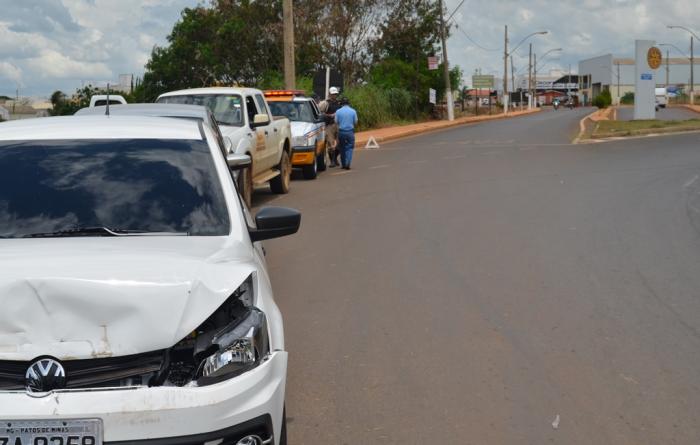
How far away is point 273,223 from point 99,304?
62.1 inches

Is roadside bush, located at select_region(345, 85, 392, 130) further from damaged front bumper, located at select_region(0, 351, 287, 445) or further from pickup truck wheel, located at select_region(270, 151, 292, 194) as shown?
damaged front bumper, located at select_region(0, 351, 287, 445)

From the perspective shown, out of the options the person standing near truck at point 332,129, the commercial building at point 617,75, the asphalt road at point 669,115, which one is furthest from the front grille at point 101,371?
the commercial building at point 617,75

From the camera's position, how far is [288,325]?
748cm

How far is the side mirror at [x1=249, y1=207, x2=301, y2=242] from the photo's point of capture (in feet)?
16.7

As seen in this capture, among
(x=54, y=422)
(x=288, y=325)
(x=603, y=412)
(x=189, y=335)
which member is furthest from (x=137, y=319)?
(x=288, y=325)

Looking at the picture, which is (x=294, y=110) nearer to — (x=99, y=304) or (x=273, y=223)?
(x=273, y=223)

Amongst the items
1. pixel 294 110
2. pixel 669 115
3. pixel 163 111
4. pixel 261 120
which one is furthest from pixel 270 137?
pixel 669 115

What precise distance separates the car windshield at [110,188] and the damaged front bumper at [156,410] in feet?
4.07

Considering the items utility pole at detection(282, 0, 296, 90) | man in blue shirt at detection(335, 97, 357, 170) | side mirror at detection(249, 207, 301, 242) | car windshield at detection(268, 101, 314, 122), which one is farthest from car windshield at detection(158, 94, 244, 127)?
utility pole at detection(282, 0, 296, 90)

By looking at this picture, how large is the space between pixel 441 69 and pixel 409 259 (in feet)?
159

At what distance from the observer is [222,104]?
50.4 ft

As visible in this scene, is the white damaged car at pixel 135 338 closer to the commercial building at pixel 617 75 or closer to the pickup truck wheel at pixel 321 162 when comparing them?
the pickup truck wheel at pixel 321 162

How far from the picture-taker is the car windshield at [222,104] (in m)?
15.0

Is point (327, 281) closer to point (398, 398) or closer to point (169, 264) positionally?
point (398, 398)
